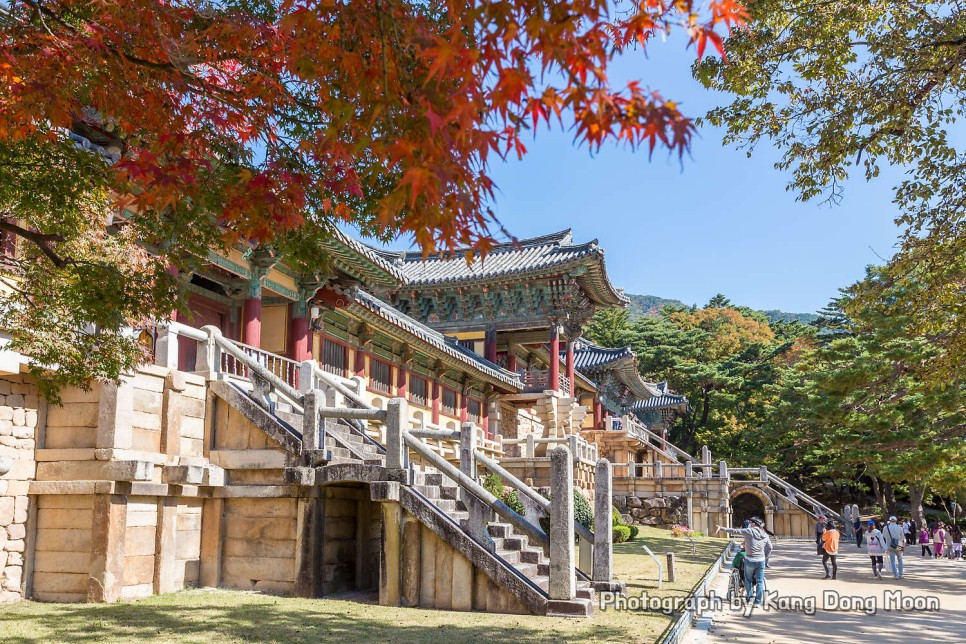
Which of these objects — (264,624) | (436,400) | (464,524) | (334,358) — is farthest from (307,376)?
(436,400)

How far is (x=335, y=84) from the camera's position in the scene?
18.8 feet

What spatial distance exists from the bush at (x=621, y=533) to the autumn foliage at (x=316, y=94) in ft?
64.0

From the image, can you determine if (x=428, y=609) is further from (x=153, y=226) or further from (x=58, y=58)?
(x=58, y=58)

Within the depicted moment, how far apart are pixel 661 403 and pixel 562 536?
44.2 m

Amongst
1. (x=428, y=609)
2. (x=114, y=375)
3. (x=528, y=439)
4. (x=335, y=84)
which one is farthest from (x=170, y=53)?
(x=528, y=439)

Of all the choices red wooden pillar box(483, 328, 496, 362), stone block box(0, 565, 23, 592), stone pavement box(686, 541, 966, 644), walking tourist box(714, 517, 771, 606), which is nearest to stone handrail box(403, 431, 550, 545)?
stone pavement box(686, 541, 966, 644)

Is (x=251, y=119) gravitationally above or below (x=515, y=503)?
above

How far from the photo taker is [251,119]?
7457 millimetres

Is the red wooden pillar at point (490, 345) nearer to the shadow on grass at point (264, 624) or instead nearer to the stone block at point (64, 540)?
the shadow on grass at point (264, 624)

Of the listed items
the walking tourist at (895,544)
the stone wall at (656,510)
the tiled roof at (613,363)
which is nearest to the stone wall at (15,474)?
the walking tourist at (895,544)

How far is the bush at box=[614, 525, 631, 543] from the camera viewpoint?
25500 mm

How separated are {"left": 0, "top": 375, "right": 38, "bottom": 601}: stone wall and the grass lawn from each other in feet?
1.68

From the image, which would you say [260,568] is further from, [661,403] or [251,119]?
[661,403]

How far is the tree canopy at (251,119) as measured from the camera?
4148 millimetres
